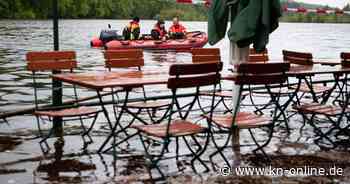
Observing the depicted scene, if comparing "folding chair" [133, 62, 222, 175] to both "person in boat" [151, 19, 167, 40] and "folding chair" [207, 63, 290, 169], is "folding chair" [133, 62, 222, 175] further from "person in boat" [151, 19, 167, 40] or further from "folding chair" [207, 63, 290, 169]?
"person in boat" [151, 19, 167, 40]

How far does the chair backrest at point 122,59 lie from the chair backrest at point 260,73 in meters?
2.29

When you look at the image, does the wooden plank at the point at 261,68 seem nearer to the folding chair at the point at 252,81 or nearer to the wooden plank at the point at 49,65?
the folding chair at the point at 252,81

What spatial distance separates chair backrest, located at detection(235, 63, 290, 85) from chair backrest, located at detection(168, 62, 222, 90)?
240mm

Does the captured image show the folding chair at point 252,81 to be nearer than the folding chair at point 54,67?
Yes

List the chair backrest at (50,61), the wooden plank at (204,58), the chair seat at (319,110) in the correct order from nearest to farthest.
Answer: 1. the chair backrest at (50,61)
2. the chair seat at (319,110)
3. the wooden plank at (204,58)

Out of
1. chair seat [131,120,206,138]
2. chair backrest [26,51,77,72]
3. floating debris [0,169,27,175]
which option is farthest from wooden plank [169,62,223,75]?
chair backrest [26,51,77,72]

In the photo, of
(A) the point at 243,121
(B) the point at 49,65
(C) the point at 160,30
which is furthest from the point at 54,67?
(C) the point at 160,30

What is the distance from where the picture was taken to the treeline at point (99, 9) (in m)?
98.9

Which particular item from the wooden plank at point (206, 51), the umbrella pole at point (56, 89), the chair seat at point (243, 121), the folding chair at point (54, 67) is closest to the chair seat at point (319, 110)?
the chair seat at point (243, 121)

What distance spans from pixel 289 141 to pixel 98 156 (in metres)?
2.50

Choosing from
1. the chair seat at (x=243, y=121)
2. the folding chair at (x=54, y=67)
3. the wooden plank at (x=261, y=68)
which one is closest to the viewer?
the wooden plank at (x=261, y=68)

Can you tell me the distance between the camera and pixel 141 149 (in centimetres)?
726

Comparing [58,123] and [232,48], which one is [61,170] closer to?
[58,123]

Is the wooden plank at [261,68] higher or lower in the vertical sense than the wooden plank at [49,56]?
lower
